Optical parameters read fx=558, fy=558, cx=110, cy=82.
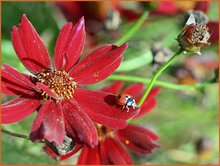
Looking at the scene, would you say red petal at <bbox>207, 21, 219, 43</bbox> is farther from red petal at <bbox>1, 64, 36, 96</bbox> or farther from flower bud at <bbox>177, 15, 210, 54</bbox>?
red petal at <bbox>1, 64, 36, 96</bbox>

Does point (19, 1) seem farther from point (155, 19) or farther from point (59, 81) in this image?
point (59, 81)

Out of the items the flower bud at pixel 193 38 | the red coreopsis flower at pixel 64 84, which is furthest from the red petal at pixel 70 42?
the flower bud at pixel 193 38

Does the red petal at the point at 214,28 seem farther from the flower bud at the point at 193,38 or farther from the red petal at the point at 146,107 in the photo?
the flower bud at the point at 193,38

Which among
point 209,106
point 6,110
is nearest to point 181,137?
point 209,106

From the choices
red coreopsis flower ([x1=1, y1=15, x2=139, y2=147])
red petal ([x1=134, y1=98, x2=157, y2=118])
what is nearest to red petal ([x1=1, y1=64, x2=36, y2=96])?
red coreopsis flower ([x1=1, y1=15, x2=139, y2=147])

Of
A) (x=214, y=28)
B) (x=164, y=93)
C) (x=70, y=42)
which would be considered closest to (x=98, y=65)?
(x=70, y=42)

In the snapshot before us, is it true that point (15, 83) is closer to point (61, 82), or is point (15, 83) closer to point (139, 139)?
point (61, 82)
